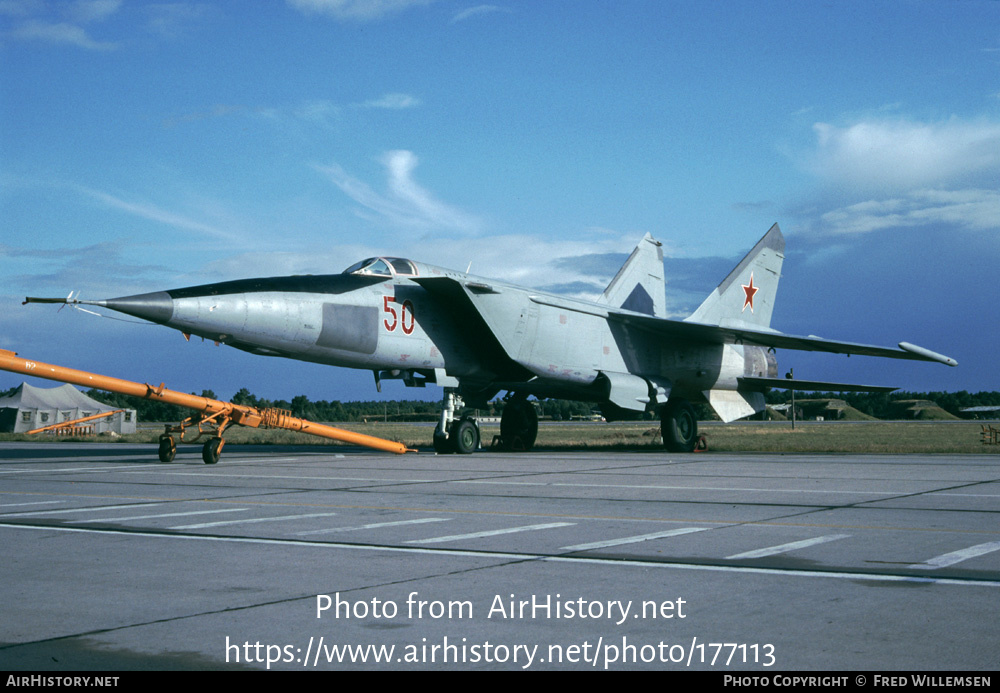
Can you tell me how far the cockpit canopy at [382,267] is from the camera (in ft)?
56.5

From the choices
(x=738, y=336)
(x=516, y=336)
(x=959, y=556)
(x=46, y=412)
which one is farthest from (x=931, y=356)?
(x=46, y=412)

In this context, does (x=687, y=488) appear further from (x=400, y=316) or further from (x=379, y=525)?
(x=400, y=316)

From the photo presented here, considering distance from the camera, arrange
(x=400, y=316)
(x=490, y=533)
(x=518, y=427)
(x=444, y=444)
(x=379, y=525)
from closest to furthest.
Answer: (x=490, y=533), (x=379, y=525), (x=400, y=316), (x=444, y=444), (x=518, y=427)

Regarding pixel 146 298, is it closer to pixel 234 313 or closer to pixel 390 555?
pixel 234 313

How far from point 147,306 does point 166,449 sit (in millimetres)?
3812

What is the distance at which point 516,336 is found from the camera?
18703 mm

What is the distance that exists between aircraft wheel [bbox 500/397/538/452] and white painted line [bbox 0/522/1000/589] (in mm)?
15944

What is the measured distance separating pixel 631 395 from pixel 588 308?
90.6 inches

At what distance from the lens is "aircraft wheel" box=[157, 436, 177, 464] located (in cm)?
1634

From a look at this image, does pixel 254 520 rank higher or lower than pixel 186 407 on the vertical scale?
lower

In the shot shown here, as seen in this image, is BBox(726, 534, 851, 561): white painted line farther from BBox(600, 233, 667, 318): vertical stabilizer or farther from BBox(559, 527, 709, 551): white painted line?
BBox(600, 233, 667, 318): vertical stabilizer

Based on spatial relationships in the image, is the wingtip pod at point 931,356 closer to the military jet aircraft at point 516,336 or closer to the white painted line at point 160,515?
the military jet aircraft at point 516,336

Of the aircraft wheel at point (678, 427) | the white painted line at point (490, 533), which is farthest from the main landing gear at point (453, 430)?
the white painted line at point (490, 533)
